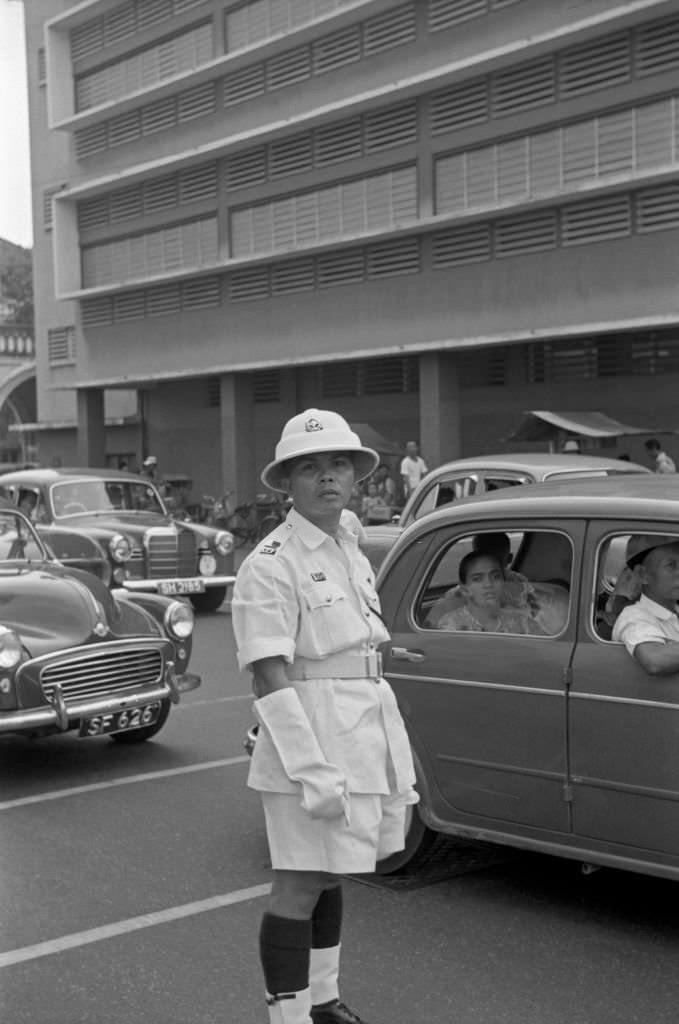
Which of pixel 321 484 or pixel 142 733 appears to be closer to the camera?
pixel 321 484

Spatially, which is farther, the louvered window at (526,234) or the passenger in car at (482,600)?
the louvered window at (526,234)

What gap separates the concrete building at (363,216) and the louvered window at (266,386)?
0.28 ft

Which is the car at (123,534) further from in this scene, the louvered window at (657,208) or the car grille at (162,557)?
the louvered window at (657,208)

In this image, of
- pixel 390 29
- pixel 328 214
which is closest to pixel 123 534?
pixel 328 214

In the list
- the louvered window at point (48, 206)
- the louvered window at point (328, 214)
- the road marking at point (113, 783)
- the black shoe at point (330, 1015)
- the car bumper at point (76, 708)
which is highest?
the louvered window at point (48, 206)

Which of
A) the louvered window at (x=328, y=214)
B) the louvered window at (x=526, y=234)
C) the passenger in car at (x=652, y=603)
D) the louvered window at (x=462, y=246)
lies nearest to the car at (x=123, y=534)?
the passenger in car at (x=652, y=603)

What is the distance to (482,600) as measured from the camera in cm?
556

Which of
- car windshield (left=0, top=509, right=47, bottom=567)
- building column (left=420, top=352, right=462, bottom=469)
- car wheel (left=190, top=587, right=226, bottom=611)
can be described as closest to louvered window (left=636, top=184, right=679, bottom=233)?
building column (left=420, top=352, right=462, bottom=469)

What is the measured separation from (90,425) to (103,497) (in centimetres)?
2282

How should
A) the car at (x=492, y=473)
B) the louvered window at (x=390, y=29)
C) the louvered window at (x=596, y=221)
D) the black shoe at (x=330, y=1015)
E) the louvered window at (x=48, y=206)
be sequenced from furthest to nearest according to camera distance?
the louvered window at (x=48, y=206) → the louvered window at (x=390, y=29) → the louvered window at (x=596, y=221) → the car at (x=492, y=473) → the black shoe at (x=330, y=1015)

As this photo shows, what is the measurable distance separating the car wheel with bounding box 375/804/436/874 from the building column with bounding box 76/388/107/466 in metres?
33.5

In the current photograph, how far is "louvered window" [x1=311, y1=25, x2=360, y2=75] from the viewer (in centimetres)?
2855

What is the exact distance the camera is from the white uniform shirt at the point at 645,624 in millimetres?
4770

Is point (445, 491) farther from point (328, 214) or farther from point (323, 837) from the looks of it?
point (328, 214)
